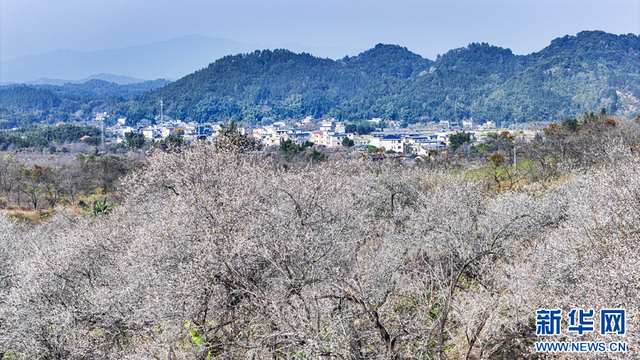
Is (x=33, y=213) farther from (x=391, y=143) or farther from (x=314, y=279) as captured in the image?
(x=391, y=143)

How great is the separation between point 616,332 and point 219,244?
447cm

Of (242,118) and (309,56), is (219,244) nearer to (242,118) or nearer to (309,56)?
(242,118)

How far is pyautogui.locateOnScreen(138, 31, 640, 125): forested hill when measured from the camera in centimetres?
8956

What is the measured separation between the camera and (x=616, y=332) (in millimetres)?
3432

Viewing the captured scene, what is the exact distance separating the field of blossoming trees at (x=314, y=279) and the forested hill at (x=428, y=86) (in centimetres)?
8427

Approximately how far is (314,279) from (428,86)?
12223cm

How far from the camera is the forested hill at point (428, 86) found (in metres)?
89.6

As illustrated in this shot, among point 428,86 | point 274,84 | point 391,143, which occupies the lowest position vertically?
point 391,143

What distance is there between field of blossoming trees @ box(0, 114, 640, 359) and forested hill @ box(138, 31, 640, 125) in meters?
84.3

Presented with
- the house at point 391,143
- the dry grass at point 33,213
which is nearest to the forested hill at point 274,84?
the house at point 391,143

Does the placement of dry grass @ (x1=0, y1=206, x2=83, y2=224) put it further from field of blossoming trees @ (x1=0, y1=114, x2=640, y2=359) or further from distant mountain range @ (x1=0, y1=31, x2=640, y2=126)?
distant mountain range @ (x1=0, y1=31, x2=640, y2=126)

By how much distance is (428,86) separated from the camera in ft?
391

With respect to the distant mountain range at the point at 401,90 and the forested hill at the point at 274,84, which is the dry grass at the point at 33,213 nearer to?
the distant mountain range at the point at 401,90

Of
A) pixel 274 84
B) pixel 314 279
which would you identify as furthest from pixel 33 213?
pixel 274 84
